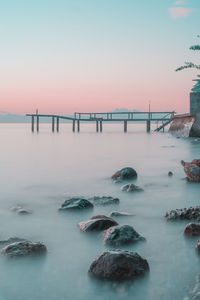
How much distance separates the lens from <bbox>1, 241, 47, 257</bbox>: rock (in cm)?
304

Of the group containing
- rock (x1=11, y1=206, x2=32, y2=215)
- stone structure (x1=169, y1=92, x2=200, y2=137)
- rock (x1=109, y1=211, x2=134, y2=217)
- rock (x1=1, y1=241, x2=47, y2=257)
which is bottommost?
rock (x1=11, y1=206, x2=32, y2=215)

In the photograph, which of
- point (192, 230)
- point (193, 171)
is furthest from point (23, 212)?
point (193, 171)

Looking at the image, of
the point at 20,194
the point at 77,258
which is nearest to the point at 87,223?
the point at 77,258

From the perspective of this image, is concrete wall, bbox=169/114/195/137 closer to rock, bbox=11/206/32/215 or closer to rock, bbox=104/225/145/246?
rock, bbox=11/206/32/215

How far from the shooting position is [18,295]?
2.41m

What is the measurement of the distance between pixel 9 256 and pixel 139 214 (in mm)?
2056

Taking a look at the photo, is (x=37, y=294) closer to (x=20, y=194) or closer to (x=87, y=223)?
(x=87, y=223)

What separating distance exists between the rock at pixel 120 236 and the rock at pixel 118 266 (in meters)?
0.62

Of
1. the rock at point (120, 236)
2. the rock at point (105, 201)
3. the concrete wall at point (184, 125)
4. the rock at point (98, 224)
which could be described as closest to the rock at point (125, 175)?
the rock at point (105, 201)

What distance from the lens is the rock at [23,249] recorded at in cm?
304

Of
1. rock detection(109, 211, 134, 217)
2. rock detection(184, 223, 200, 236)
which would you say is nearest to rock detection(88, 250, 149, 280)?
rock detection(184, 223, 200, 236)

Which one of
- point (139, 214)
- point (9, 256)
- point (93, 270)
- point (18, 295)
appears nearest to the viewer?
point (18, 295)

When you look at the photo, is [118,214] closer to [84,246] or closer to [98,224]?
[98,224]

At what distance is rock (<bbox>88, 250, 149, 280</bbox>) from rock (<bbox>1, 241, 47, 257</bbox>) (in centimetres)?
64
